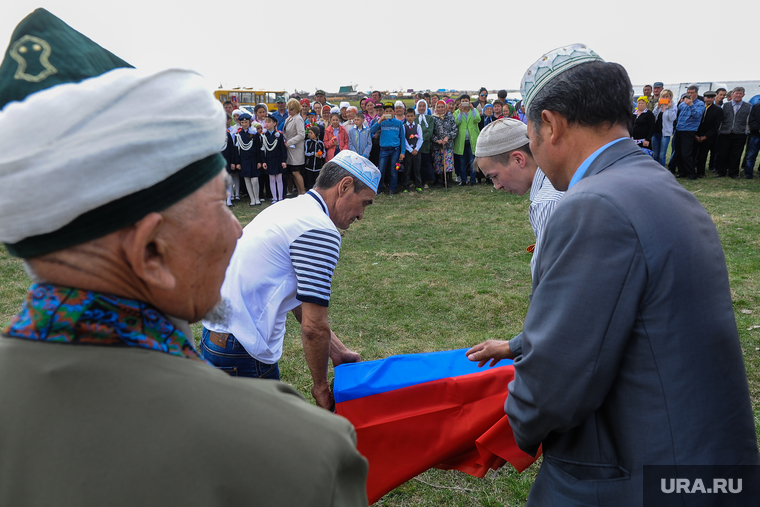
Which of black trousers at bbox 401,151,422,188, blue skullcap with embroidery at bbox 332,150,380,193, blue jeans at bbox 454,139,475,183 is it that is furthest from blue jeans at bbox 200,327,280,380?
blue jeans at bbox 454,139,475,183

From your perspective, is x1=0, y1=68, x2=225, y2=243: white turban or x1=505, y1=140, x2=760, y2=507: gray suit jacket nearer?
x1=0, y1=68, x2=225, y2=243: white turban

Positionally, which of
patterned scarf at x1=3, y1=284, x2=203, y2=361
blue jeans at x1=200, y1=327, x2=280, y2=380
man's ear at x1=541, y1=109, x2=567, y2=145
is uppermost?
man's ear at x1=541, y1=109, x2=567, y2=145

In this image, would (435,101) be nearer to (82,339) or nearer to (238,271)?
(238,271)

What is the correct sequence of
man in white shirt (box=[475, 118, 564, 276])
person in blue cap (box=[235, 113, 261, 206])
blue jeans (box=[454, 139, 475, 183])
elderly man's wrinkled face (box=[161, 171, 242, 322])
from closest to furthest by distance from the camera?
elderly man's wrinkled face (box=[161, 171, 242, 322]) < man in white shirt (box=[475, 118, 564, 276]) < person in blue cap (box=[235, 113, 261, 206]) < blue jeans (box=[454, 139, 475, 183])

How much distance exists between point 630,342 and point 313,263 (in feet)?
4.78

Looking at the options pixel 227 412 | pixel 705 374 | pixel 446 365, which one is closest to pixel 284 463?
pixel 227 412

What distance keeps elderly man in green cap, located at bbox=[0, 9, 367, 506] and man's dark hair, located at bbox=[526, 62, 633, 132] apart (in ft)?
4.00

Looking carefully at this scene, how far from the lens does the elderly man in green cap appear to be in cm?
74

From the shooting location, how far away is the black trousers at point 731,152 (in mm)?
14688

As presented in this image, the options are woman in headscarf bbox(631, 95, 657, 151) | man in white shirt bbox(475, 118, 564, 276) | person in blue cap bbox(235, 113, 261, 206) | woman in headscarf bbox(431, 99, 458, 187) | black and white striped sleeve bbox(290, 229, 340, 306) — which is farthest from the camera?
woman in headscarf bbox(431, 99, 458, 187)

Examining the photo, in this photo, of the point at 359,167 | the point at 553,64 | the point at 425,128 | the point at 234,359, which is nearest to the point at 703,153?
the point at 425,128

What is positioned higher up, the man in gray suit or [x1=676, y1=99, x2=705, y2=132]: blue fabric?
[x1=676, y1=99, x2=705, y2=132]: blue fabric

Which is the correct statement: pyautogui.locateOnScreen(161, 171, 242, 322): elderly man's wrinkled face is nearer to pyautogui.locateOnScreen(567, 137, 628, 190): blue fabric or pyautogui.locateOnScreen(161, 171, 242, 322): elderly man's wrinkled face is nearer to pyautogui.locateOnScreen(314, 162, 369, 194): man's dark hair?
pyautogui.locateOnScreen(567, 137, 628, 190): blue fabric

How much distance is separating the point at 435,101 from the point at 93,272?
15.7 m
